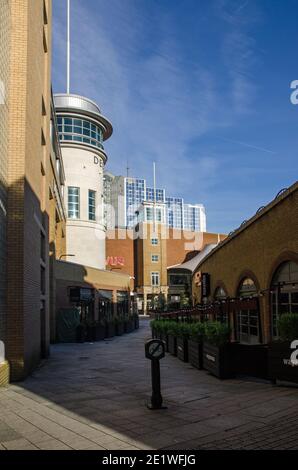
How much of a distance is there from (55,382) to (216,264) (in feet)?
53.3

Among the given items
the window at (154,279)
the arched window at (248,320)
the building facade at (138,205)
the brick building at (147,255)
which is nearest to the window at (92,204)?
the arched window at (248,320)

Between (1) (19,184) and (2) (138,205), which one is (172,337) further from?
(2) (138,205)

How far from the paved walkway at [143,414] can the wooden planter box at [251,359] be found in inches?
17.7

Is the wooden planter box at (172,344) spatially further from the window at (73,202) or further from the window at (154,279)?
the window at (154,279)

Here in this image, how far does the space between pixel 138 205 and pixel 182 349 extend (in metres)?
150

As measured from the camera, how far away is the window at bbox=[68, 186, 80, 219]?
161 ft

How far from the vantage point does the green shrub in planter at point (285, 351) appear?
957 cm

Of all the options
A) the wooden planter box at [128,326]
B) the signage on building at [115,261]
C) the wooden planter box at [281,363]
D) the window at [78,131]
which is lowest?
the wooden planter box at [128,326]

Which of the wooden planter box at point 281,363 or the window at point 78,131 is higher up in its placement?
the window at point 78,131

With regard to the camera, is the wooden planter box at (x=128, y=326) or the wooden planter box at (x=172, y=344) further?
the wooden planter box at (x=128, y=326)

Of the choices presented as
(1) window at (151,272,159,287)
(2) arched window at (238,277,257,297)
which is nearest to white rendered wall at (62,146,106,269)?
(2) arched window at (238,277,257,297)

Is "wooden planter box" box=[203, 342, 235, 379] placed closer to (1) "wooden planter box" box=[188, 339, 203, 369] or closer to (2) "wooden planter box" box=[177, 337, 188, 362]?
(1) "wooden planter box" box=[188, 339, 203, 369]

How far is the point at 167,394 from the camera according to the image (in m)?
9.90
